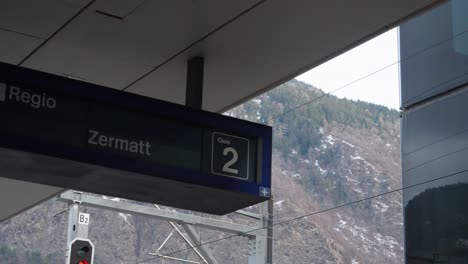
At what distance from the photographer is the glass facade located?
29.6ft

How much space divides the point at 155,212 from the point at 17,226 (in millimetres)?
56223

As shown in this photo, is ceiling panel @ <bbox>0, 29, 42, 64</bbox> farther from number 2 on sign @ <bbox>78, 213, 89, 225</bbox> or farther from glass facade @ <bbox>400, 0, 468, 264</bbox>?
number 2 on sign @ <bbox>78, 213, 89, 225</bbox>

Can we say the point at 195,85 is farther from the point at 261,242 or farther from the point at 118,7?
the point at 261,242

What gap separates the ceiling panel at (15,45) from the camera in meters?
6.91

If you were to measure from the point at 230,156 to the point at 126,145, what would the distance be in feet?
2.37

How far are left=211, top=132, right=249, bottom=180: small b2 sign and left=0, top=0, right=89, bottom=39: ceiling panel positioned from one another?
4.01 feet

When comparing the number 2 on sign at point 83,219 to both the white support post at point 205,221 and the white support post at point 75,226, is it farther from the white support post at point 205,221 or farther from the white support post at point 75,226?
the white support post at point 205,221

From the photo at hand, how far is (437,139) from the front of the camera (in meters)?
9.30

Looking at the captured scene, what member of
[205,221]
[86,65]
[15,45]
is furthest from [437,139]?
[205,221]

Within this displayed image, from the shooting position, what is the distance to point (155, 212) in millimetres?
17938

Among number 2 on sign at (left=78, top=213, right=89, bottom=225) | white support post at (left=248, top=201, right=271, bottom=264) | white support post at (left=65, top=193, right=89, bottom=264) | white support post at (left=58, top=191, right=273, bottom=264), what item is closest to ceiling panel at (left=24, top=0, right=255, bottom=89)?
white support post at (left=65, top=193, right=89, bottom=264)

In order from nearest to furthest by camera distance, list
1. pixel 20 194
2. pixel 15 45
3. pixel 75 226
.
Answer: pixel 15 45
pixel 20 194
pixel 75 226

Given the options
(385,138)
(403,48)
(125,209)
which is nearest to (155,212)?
(125,209)

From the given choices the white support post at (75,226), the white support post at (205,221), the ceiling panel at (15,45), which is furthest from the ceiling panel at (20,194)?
the white support post at (205,221)
